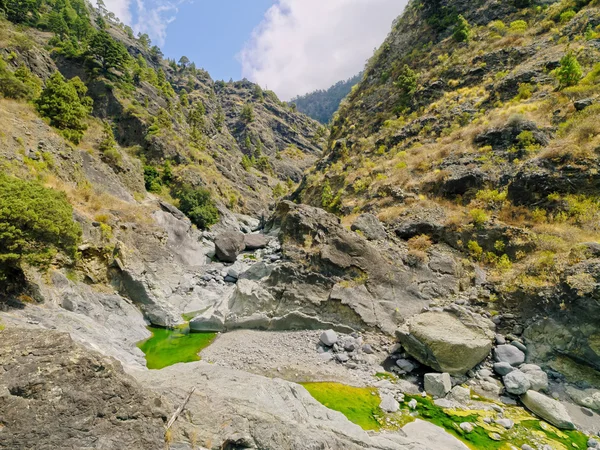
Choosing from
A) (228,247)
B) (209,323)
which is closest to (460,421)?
(209,323)

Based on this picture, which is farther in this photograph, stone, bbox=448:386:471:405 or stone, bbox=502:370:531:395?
stone, bbox=448:386:471:405

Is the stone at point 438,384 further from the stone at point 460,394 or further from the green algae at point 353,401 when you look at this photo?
the green algae at point 353,401

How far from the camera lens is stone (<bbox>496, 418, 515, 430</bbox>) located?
340 inches

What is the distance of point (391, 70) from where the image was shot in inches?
1772

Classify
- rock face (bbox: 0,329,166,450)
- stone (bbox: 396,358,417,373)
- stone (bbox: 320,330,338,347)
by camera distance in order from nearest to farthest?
rock face (bbox: 0,329,166,450) < stone (bbox: 396,358,417,373) < stone (bbox: 320,330,338,347)

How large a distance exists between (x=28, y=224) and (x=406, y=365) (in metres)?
16.8

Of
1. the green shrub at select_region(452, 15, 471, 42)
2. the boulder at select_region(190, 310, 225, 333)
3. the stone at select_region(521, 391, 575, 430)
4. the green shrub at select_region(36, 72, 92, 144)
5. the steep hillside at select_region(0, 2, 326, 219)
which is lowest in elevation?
the boulder at select_region(190, 310, 225, 333)

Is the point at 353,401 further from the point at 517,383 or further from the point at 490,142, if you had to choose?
the point at 490,142

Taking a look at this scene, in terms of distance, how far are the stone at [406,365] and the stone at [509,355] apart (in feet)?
10.8

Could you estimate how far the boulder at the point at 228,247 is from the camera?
3088cm

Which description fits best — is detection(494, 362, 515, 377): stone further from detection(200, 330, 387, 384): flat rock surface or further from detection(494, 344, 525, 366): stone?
detection(200, 330, 387, 384): flat rock surface

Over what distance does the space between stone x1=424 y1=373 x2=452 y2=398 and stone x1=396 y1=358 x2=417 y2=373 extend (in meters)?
1.06

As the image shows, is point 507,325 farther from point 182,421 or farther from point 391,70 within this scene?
point 391,70

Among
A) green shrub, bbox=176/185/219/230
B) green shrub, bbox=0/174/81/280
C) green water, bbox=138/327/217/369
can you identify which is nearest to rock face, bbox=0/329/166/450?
green shrub, bbox=0/174/81/280
